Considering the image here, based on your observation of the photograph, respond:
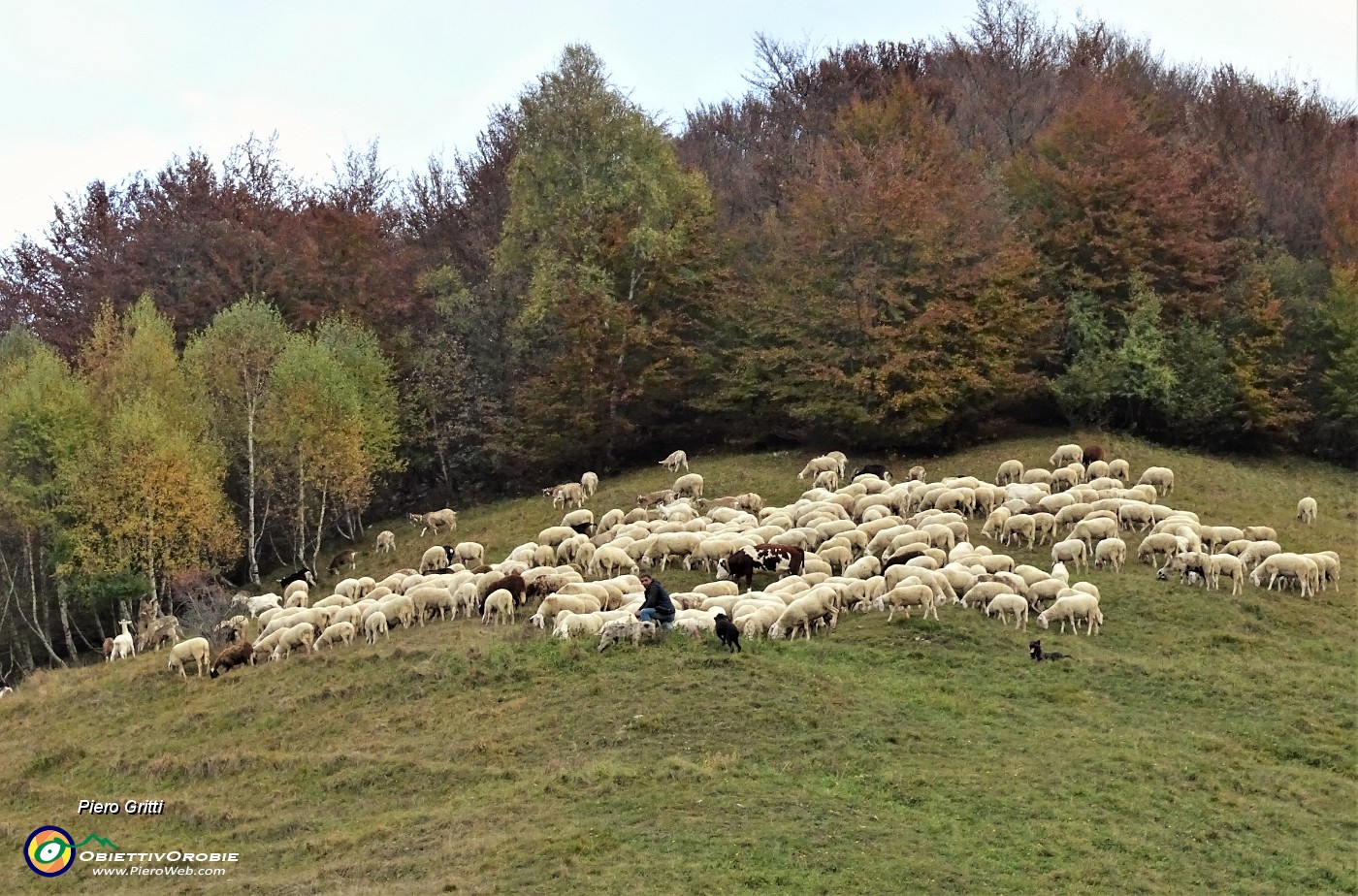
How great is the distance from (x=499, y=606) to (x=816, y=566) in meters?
6.79

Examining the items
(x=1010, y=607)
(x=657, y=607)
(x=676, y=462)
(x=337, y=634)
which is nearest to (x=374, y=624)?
(x=337, y=634)

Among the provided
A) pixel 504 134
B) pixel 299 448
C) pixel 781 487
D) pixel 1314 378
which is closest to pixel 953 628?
pixel 781 487

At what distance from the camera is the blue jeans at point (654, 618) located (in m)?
25.0

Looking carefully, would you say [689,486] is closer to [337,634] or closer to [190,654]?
[337,634]

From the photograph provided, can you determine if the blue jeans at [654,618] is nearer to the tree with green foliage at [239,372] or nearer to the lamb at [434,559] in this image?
the lamb at [434,559]

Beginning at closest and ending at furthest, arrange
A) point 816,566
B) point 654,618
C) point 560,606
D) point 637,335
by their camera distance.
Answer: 1. point 654,618
2. point 560,606
3. point 816,566
4. point 637,335

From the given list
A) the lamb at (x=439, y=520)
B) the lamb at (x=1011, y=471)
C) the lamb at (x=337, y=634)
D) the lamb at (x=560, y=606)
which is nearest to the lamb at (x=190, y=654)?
the lamb at (x=337, y=634)

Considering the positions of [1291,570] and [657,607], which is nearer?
[657,607]

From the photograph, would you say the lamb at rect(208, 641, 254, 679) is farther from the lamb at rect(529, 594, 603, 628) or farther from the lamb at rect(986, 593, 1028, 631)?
the lamb at rect(986, 593, 1028, 631)

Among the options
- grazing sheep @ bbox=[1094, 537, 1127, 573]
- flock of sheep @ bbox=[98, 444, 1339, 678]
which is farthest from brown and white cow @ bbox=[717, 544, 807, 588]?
grazing sheep @ bbox=[1094, 537, 1127, 573]

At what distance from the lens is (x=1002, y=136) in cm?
7444

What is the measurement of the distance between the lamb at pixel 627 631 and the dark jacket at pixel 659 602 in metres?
0.24

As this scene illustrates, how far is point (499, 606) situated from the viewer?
29.2m

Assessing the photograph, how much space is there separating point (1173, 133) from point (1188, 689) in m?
48.5
